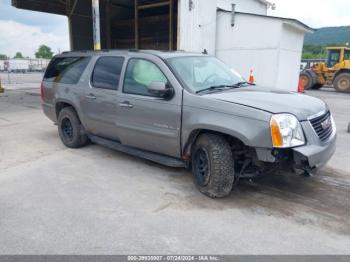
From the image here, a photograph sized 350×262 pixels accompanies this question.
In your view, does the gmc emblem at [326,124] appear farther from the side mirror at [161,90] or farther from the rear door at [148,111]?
the side mirror at [161,90]

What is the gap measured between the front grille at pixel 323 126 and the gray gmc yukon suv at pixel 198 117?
12 millimetres

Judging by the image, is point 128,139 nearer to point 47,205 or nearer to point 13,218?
point 47,205

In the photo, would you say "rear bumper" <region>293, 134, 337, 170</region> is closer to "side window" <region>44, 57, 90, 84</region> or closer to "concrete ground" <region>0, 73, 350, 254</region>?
"concrete ground" <region>0, 73, 350, 254</region>

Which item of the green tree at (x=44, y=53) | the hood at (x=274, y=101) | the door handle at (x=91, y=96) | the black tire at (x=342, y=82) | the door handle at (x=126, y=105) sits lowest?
the black tire at (x=342, y=82)

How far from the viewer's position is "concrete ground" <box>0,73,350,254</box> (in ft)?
9.77

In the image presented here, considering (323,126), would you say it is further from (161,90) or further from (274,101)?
(161,90)

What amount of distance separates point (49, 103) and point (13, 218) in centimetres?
341

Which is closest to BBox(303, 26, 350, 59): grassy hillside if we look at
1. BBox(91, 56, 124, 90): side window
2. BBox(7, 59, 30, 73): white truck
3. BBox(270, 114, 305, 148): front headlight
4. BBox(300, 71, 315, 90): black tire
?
BBox(300, 71, 315, 90): black tire

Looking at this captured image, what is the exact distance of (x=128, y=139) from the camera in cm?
488

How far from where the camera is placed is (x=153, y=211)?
3.62 meters

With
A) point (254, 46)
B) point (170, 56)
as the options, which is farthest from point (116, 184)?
point (254, 46)

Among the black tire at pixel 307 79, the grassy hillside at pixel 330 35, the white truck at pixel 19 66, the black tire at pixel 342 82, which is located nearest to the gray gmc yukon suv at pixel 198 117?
the black tire at pixel 307 79

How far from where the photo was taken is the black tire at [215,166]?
3.73 meters

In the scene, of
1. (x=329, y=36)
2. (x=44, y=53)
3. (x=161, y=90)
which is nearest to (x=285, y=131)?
(x=161, y=90)
